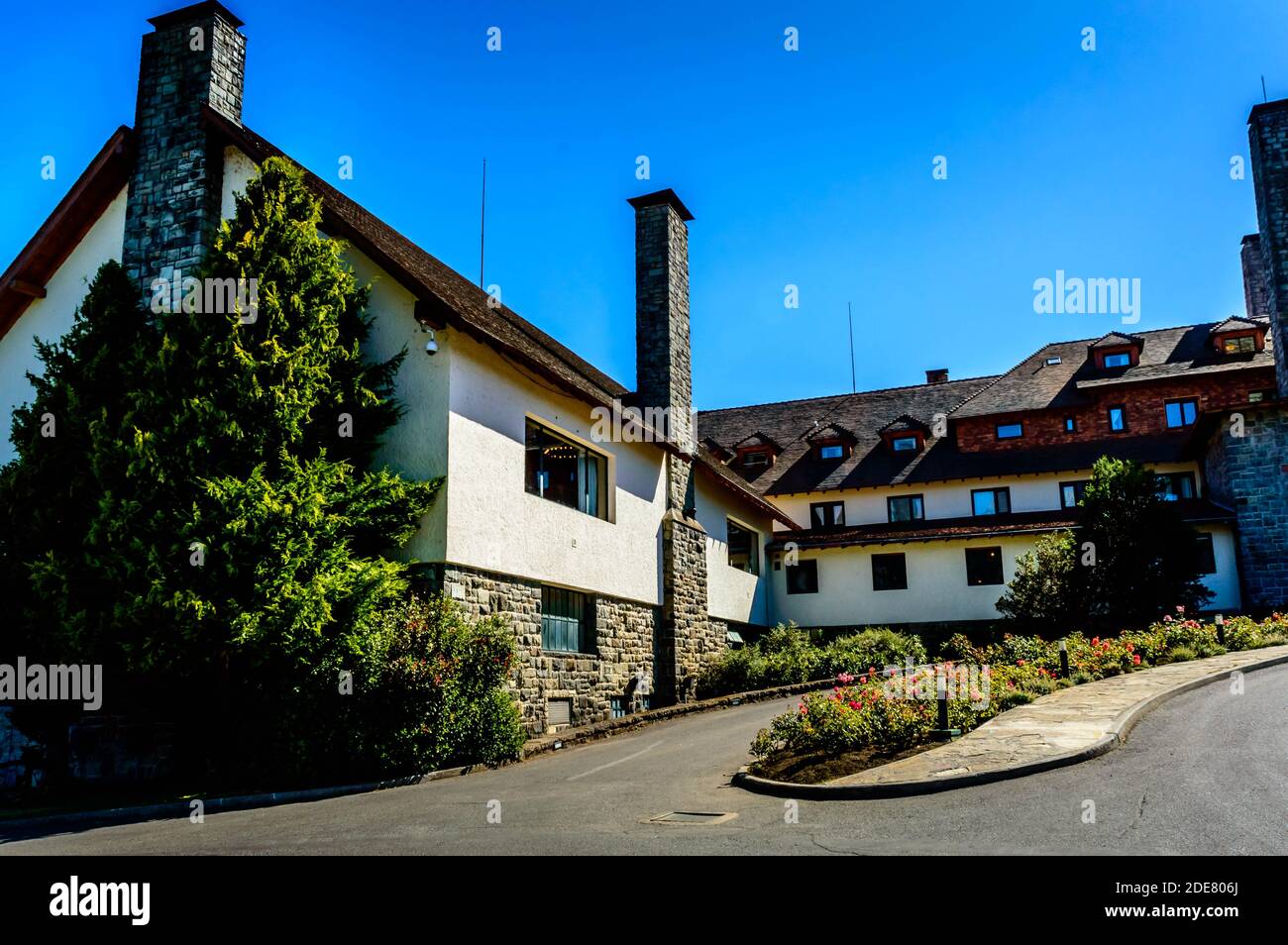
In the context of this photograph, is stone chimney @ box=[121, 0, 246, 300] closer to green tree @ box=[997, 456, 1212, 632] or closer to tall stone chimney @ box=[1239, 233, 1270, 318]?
green tree @ box=[997, 456, 1212, 632]

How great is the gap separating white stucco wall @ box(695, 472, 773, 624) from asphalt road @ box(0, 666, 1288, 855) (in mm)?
13024

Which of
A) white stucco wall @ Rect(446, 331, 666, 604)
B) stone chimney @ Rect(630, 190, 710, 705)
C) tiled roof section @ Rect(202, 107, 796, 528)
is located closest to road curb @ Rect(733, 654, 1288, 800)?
white stucco wall @ Rect(446, 331, 666, 604)

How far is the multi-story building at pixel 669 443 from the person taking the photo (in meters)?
15.8

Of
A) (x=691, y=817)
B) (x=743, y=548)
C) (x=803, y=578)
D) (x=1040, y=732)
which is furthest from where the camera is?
(x=803, y=578)

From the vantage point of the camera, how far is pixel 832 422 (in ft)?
126

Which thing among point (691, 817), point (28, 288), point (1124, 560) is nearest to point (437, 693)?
point (691, 817)

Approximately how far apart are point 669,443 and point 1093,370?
64.8 ft

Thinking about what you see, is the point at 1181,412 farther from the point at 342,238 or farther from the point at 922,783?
the point at 342,238

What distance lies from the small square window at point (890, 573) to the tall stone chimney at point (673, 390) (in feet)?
31.1

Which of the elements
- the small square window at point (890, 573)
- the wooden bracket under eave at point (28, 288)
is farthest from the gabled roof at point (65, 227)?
the small square window at point (890, 573)
